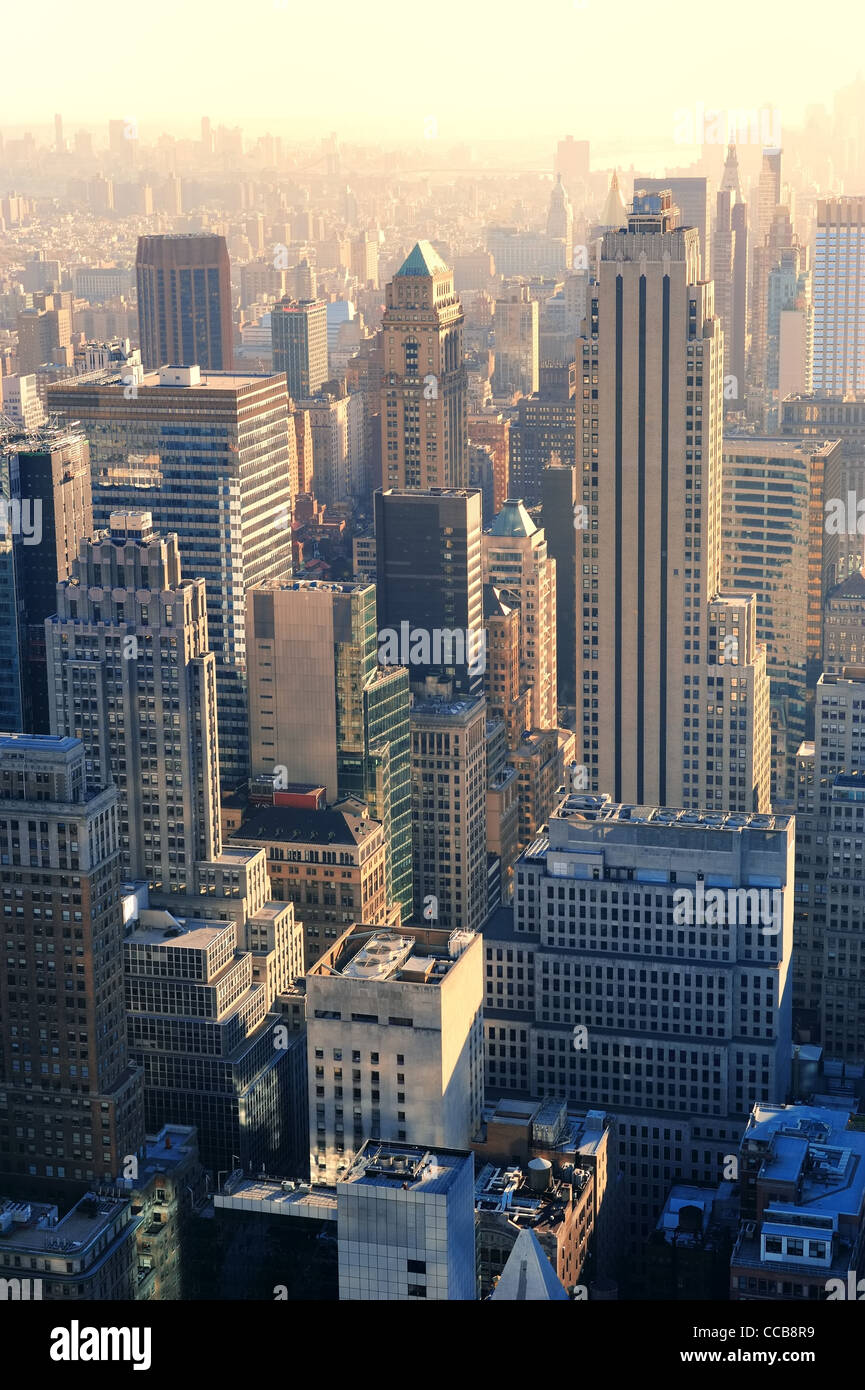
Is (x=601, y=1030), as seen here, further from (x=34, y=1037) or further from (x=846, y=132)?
(x=846, y=132)

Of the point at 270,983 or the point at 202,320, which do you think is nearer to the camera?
the point at 270,983

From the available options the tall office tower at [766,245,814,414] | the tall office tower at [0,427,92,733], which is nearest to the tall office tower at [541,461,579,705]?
the tall office tower at [0,427,92,733]

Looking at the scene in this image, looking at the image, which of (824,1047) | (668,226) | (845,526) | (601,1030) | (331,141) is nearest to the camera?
(601,1030)

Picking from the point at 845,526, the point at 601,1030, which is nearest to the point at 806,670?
the point at 845,526

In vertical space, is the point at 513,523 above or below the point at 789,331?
below

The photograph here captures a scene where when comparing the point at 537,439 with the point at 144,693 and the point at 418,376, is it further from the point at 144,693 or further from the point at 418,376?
the point at 144,693

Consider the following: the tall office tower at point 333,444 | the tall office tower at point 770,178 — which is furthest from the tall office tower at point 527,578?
the tall office tower at point 770,178

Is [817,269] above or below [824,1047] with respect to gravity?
above

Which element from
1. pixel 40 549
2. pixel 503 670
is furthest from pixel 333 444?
pixel 40 549
